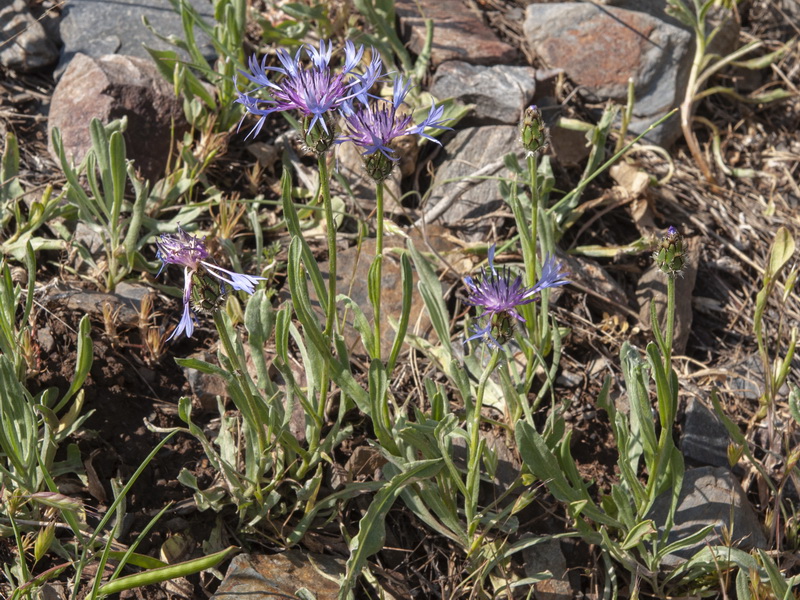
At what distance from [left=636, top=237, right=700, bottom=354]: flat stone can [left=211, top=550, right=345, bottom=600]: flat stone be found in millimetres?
1534

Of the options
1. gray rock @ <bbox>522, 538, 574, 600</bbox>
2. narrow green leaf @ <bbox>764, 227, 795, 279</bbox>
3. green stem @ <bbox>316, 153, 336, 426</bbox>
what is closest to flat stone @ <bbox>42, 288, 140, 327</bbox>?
green stem @ <bbox>316, 153, 336, 426</bbox>

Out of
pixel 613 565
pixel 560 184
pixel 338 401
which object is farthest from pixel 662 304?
pixel 338 401

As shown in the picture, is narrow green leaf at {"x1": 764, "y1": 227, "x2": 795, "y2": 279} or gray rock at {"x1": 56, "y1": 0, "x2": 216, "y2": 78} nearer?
narrow green leaf at {"x1": 764, "y1": 227, "x2": 795, "y2": 279}

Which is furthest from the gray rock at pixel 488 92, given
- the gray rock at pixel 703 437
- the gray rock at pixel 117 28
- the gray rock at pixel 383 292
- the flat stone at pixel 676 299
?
the gray rock at pixel 703 437

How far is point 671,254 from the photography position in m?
2.05

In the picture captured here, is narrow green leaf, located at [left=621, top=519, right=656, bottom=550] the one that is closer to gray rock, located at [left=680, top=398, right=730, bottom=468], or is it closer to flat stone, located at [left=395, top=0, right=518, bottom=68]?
gray rock, located at [left=680, top=398, right=730, bottom=468]

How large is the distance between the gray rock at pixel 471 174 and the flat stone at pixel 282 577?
1.52 m

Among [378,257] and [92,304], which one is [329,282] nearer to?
[378,257]

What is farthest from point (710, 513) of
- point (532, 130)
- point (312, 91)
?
point (312, 91)

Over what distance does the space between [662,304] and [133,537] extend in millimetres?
2068

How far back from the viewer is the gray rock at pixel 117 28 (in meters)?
3.69

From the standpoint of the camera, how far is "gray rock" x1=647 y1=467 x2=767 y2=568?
2.46 meters

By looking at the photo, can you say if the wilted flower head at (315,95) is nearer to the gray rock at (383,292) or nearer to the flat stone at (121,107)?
the gray rock at (383,292)

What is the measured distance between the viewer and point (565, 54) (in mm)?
4027
